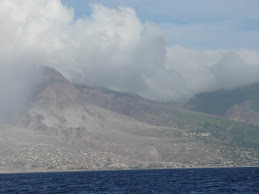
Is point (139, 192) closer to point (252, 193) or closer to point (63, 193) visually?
point (63, 193)

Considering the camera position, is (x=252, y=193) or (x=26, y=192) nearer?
(x=252, y=193)

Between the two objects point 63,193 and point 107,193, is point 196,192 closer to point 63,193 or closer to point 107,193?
point 107,193

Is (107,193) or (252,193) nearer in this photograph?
(252,193)

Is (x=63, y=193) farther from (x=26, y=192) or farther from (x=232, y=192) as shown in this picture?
(x=232, y=192)

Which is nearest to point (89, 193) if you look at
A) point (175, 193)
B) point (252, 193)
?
point (175, 193)

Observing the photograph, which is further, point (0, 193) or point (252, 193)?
point (0, 193)

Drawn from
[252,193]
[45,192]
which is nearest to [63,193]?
[45,192]

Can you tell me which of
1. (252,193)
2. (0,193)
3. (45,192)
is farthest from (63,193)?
(252,193)
